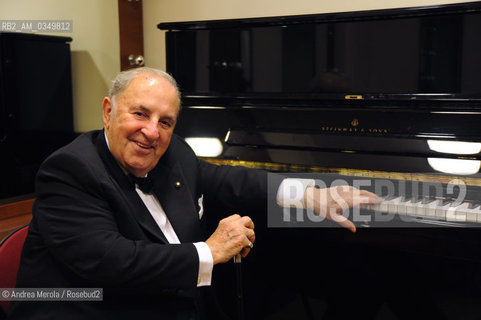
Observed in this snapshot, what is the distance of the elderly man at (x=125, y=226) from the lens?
1.42 meters

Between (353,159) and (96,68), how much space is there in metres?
2.47

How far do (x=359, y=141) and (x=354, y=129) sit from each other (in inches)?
2.5

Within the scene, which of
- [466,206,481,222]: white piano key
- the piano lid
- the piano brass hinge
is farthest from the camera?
the piano brass hinge

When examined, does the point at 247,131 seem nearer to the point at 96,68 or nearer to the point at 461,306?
Result: the point at 461,306

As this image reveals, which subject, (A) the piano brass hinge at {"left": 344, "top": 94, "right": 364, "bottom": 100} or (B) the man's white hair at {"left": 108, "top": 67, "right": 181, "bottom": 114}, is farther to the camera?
(A) the piano brass hinge at {"left": 344, "top": 94, "right": 364, "bottom": 100}

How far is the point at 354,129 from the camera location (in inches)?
84.8

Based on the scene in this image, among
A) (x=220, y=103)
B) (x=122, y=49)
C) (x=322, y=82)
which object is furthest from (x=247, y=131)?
(x=122, y=49)

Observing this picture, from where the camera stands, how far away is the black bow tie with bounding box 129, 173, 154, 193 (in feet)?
5.40

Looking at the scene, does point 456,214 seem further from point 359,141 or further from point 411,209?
point 359,141

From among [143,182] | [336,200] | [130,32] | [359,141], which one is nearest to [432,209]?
[336,200]

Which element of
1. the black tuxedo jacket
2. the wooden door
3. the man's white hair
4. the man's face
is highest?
the wooden door

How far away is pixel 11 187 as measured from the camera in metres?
3.45

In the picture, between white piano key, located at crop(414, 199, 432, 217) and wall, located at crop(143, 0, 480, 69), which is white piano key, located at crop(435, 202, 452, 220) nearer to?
white piano key, located at crop(414, 199, 432, 217)

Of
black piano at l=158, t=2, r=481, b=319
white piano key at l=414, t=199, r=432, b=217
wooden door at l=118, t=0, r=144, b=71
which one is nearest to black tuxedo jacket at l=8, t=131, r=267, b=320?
black piano at l=158, t=2, r=481, b=319
